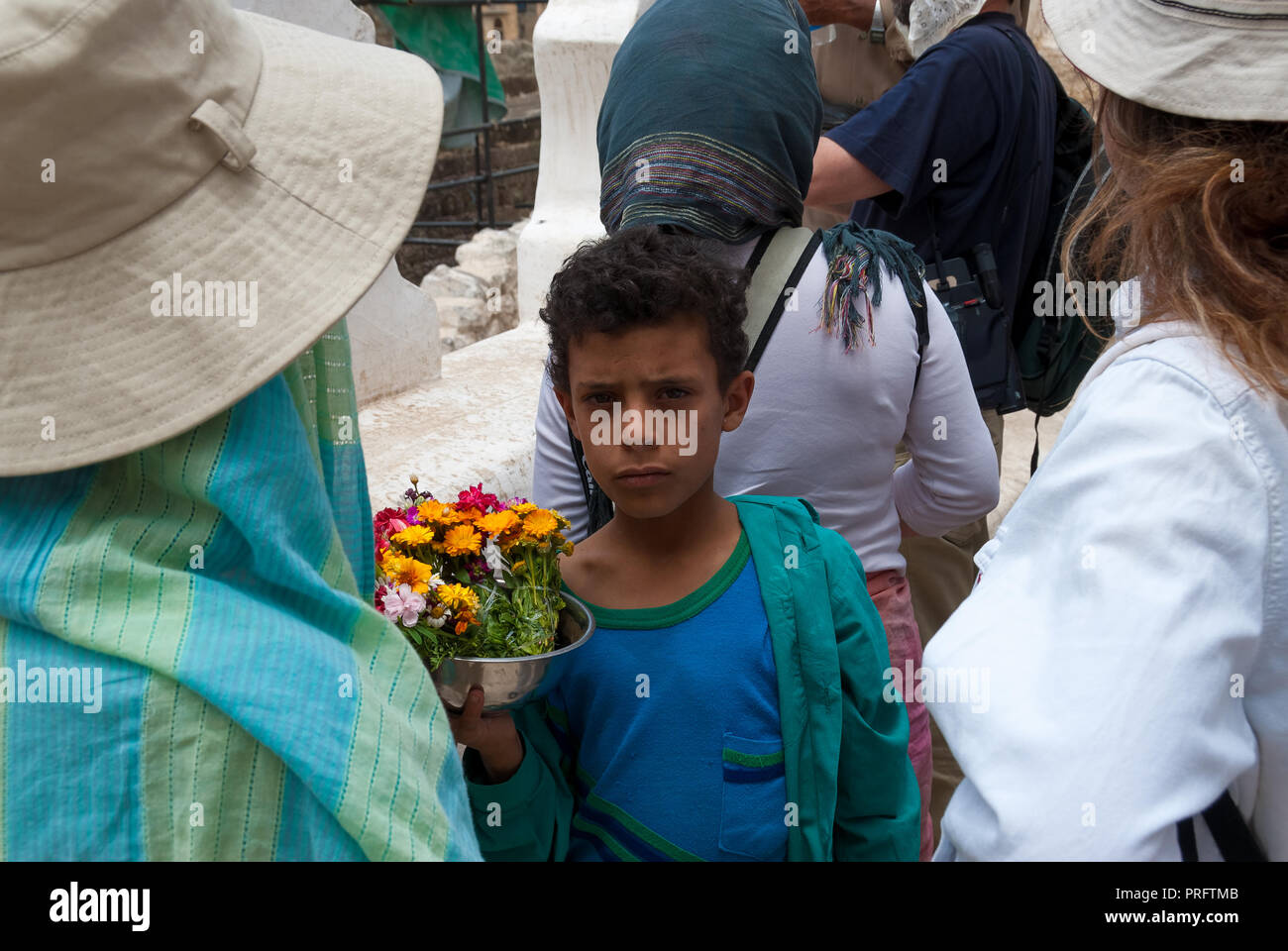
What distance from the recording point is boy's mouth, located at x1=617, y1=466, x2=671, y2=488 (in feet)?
5.21

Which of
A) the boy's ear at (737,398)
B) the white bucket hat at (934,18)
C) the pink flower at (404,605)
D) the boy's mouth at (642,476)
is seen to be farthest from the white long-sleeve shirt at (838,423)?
the white bucket hat at (934,18)

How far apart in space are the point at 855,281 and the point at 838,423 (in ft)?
0.75

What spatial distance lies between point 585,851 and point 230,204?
39.9 inches

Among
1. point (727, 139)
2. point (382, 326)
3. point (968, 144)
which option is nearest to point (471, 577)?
point (727, 139)

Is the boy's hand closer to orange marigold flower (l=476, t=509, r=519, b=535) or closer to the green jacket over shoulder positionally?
the green jacket over shoulder

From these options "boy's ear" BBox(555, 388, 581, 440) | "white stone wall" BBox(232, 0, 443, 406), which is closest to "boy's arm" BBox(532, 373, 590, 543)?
"boy's ear" BBox(555, 388, 581, 440)

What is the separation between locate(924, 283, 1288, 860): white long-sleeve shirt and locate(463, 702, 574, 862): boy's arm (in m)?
0.67

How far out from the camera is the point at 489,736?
4.92 ft

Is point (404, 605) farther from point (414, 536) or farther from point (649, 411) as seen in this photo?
point (649, 411)

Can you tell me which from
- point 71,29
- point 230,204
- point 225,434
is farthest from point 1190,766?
point 71,29

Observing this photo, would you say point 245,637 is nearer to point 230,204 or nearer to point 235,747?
point 235,747

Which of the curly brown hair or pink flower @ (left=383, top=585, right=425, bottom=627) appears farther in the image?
pink flower @ (left=383, top=585, right=425, bottom=627)

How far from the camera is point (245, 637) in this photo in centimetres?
94

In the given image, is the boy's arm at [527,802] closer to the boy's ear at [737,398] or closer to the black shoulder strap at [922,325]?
the boy's ear at [737,398]
